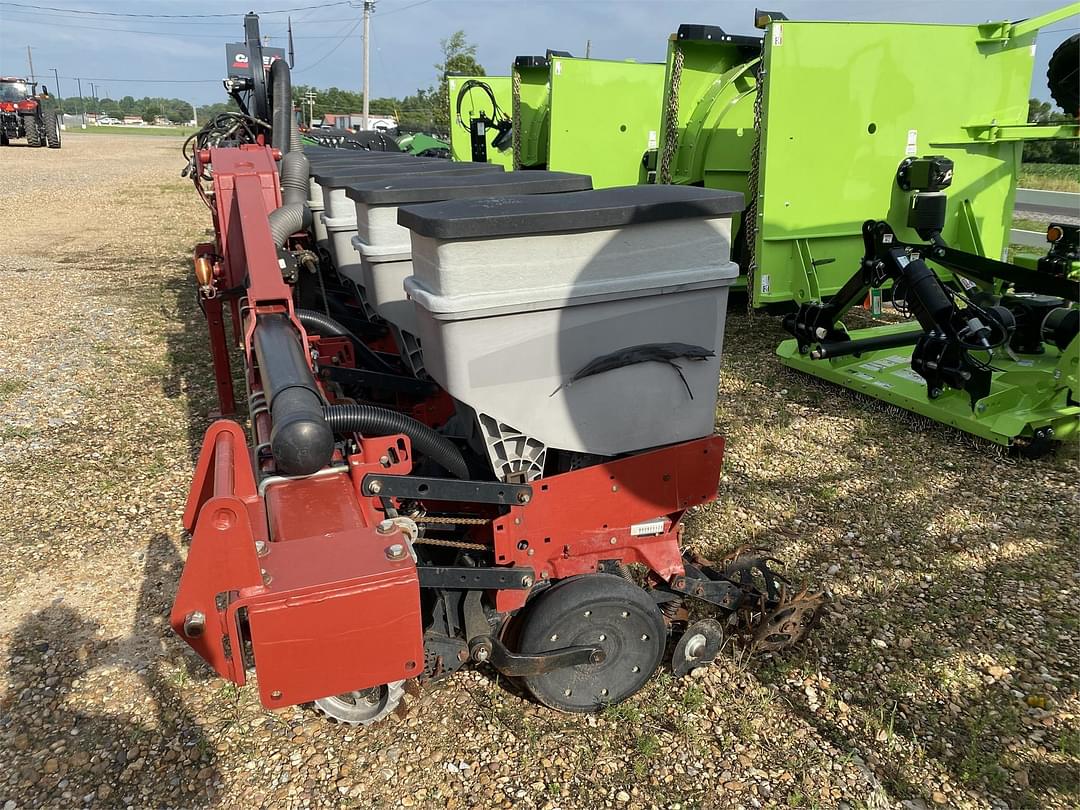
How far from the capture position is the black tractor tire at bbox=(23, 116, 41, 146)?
91.7 ft

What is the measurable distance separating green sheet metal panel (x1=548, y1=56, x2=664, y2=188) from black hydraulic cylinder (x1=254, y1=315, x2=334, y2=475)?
668 cm

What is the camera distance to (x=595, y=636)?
2240 millimetres

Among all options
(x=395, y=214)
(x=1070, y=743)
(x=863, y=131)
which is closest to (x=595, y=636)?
(x=1070, y=743)

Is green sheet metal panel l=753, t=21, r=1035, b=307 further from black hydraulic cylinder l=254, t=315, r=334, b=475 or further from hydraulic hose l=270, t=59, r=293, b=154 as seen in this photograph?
black hydraulic cylinder l=254, t=315, r=334, b=475

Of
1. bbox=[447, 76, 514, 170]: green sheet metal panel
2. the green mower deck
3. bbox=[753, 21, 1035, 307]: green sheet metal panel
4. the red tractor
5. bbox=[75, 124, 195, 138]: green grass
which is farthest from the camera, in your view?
bbox=[75, 124, 195, 138]: green grass

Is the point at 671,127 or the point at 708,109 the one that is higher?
the point at 708,109

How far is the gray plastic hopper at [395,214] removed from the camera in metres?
2.61

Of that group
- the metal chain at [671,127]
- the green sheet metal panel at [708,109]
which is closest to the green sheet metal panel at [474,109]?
the green sheet metal panel at [708,109]

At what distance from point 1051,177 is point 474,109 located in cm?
1351

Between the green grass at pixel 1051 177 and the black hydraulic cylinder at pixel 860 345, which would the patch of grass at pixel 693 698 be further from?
the green grass at pixel 1051 177

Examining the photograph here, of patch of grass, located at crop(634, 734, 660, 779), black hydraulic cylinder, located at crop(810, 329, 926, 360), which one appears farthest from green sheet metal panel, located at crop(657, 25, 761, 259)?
patch of grass, located at crop(634, 734, 660, 779)

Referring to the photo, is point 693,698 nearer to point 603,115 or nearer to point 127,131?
point 603,115

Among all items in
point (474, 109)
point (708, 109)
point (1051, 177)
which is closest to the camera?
point (708, 109)

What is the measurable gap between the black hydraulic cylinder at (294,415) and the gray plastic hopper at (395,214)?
1.91 ft
